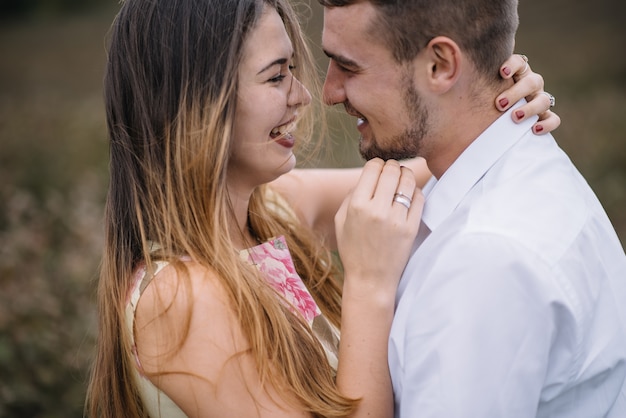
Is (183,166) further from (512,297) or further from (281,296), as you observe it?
(512,297)

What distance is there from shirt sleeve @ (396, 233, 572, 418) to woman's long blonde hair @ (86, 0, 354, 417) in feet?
1.25

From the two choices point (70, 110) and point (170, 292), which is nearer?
point (170, 292)

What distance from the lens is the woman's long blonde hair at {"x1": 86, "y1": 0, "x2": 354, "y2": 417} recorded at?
216 centimetres

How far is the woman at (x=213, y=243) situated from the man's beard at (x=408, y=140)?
0.12 meters

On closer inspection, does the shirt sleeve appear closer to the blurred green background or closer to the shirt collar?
the shirt collar

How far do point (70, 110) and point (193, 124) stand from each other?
7.09m

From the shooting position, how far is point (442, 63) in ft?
7.15

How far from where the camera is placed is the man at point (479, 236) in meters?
1.82

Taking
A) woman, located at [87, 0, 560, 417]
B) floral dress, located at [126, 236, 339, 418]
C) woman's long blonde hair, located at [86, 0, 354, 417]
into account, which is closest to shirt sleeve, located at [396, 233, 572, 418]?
woman, located at [87, 0, 560, 417]

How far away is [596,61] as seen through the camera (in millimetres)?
9016

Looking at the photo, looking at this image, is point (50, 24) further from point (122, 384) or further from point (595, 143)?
point (122, 384)

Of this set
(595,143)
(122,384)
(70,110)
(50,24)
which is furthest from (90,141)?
(50,24)

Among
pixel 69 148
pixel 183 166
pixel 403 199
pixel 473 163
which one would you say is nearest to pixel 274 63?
pixel 183 166


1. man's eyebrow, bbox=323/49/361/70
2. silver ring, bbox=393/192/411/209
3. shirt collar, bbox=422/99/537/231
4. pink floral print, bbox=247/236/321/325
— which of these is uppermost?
man's eyebrow, bbox=323/49/361/70
